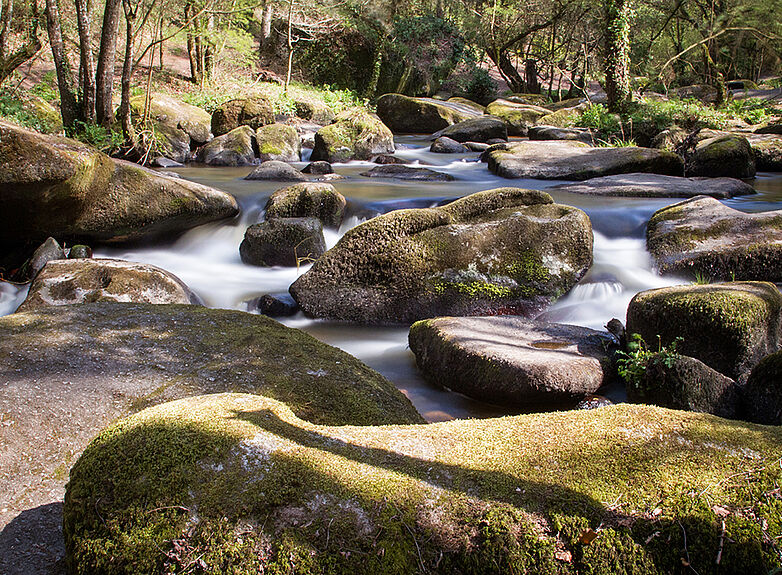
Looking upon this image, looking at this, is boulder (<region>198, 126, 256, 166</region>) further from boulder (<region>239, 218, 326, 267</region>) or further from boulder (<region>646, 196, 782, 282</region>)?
boulder (<region>646, 196, 782, 282</region>)

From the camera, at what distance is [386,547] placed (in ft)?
5.07

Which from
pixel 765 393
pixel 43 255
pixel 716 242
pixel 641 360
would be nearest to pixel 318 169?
pixel 43 255

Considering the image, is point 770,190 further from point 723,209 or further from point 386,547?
point 386,547

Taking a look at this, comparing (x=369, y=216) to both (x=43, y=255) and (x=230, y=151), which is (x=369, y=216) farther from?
(x=230, y=151)

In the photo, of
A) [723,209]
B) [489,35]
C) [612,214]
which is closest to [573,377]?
[723,209]

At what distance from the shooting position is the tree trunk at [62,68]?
37.0 ft

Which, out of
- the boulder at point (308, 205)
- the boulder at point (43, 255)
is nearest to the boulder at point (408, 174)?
the boulder at point (308, 205)

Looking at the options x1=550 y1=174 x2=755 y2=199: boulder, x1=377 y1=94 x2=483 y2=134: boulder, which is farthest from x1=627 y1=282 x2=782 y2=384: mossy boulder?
x1=377 y1=94 x2=483 y2=134: boulder

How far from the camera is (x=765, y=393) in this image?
3889 mm

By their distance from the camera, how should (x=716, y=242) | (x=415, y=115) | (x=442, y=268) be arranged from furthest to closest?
(x=415, y=115), (x=716, y=242), (x=442, y=268)

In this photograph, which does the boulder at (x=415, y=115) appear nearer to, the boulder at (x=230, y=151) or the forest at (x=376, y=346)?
the forest at (x=376, y=346)

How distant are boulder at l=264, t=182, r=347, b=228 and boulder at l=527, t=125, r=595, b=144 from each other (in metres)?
11.0

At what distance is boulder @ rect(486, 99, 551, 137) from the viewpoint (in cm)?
2069

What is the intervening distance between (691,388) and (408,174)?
952 cm
